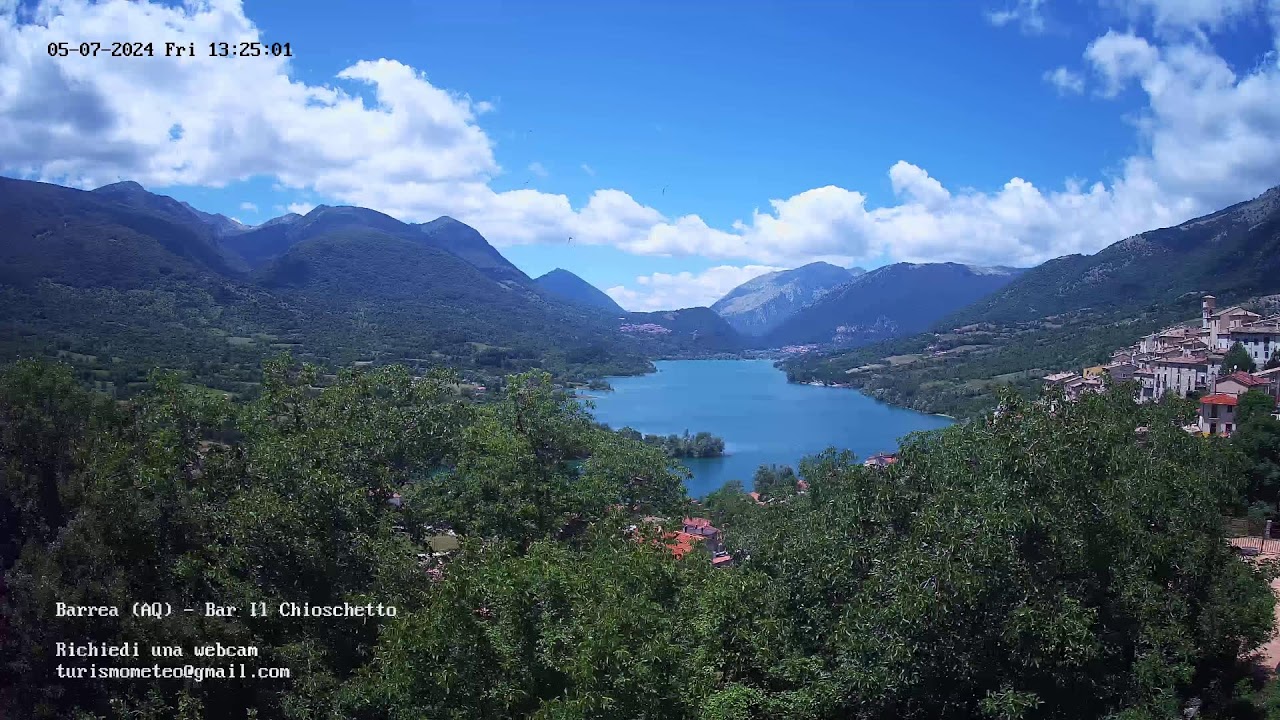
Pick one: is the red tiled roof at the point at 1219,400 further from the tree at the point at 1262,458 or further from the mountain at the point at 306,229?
the mountain at the point at 306,229

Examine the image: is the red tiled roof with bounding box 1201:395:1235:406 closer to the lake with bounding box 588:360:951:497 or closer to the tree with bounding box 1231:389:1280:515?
the tree with bounding box 1231:389:1280:515

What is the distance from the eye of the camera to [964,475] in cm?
798

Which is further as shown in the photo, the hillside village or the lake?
the lake

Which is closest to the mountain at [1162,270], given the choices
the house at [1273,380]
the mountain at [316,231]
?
the house at [1273,380]

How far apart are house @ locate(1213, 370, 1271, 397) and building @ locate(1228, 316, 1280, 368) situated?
7.64m

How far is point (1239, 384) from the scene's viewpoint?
2969cm

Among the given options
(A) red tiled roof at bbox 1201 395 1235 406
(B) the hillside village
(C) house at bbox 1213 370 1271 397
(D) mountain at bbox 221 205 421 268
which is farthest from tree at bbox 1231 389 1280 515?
(D) mountain at bbox 221 205 421 268

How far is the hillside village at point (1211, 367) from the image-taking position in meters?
28.3

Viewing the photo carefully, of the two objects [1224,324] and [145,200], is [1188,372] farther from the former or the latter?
[145,200]

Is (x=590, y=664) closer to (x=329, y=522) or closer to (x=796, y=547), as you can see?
(x=796, y=547)

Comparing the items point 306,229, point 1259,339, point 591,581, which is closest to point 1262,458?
point 591,581

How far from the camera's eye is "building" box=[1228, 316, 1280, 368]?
3644cm

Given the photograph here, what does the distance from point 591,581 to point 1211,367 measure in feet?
132

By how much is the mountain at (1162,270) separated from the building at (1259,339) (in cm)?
3383
